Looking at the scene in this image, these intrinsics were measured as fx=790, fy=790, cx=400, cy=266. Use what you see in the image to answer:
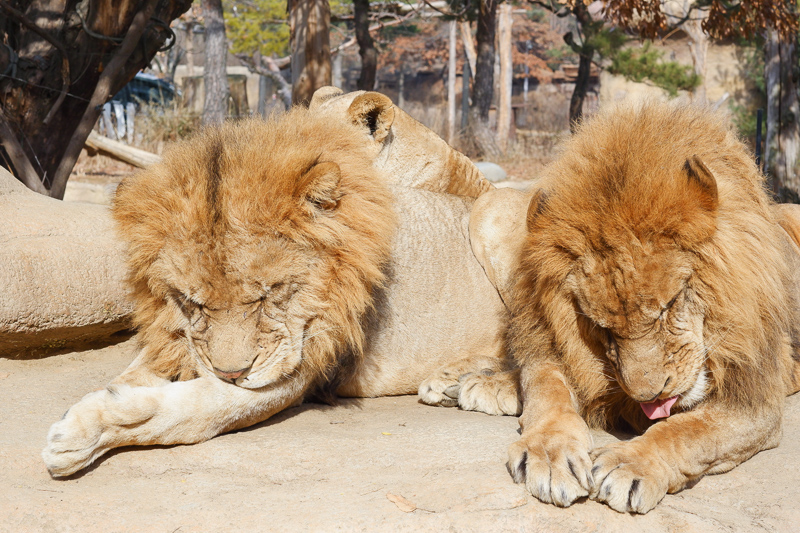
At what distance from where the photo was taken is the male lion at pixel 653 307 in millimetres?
2719

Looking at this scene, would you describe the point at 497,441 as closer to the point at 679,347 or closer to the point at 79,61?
the point at 679,347

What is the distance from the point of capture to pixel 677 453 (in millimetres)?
2863

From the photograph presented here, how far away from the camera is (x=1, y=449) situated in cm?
288

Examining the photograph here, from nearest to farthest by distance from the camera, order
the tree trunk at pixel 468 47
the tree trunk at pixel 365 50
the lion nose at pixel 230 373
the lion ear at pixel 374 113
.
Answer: the lion nose at pixel 230 373
the lion ear at pixel 374 113
the tree trunk at pixel 365 50
the tree trunk at pixel 468 47

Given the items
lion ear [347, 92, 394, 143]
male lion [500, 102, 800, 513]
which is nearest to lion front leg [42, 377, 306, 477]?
male lion [500, 102, 800, 513]

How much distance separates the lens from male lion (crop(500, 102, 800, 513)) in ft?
8.92

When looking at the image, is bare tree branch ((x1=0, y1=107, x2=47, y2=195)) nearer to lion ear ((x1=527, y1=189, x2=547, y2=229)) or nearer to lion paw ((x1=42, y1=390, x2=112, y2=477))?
lion paw ((x1=42, y1=390, x2=112, y2=477))

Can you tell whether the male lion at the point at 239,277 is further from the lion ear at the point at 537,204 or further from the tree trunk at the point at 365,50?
the tree trunk at the point at 365,50

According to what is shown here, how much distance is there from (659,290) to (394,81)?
53.5 m

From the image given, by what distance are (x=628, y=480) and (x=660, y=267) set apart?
73cm

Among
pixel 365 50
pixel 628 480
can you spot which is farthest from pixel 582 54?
pixel 628 480

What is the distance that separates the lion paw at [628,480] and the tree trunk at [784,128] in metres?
11.2

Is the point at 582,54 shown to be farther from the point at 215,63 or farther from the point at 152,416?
the point at 152,416

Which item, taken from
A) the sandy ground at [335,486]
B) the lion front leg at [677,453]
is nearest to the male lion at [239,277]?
the sandy ground at [335,486]
